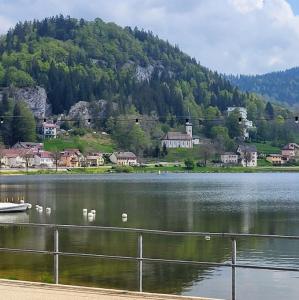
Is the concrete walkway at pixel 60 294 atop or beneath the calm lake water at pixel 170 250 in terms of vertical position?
atop

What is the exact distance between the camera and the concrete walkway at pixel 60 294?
10663 millimetres

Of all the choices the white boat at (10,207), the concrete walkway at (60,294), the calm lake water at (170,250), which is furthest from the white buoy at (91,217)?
the concrete walkway at (60,294)

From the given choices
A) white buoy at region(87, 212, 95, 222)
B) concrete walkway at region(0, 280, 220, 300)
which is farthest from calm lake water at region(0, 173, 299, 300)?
concrete walkway at region(0, 280, 220, 300)

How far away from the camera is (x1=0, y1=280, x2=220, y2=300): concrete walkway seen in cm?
1066

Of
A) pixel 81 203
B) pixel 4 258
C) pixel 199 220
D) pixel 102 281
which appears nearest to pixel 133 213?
pixel 199 220

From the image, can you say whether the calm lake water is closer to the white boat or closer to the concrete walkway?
the white boat

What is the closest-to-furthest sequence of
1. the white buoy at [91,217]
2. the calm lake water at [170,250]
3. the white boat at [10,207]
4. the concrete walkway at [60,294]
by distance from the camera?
the concrete walkway at [60,294]
the calm lake water at [170,250]
the white buoy at [91,217]
the white boat at [10,207]

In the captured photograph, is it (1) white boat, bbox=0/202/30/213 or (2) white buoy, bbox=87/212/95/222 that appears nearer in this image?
(2) white buoy, bbox=87/212/95/222

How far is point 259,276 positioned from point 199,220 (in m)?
28.6

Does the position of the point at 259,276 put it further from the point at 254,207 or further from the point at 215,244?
the point at 254,207

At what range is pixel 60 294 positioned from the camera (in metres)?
11.0

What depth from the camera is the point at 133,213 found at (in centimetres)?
5822

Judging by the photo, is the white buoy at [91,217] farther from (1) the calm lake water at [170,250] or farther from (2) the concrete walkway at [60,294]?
(2) the concrete walkway at [60,294]

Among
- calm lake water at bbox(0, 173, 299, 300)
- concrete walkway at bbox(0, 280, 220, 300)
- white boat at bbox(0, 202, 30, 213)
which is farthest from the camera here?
white boat at bbox(0, 202, 30, 213)
